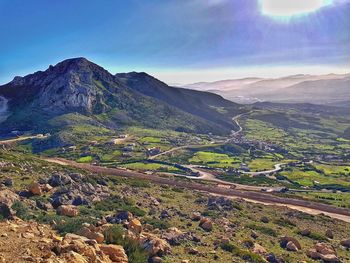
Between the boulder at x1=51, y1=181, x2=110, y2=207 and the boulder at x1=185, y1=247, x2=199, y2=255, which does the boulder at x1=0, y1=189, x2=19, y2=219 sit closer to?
the boulder at x1=51, y1=181, x2=110, y2=207

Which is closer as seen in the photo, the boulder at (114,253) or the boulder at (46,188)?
the boulder at (114,253)

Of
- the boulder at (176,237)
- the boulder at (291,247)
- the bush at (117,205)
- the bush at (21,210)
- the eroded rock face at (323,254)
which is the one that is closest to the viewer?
the bush at (21,210)

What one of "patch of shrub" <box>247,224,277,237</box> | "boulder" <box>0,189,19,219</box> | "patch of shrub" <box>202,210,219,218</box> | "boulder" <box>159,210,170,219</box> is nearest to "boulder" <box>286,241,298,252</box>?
"patch of shrub" <box>247,224,277,237</box>

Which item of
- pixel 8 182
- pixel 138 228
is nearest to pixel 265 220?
pixel 138 228

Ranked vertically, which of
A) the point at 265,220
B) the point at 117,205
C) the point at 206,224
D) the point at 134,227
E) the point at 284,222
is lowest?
the point at 284,222

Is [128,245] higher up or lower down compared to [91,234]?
lower down

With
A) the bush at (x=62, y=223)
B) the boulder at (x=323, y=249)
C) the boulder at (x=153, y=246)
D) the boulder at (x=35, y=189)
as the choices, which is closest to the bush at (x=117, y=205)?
the boulder at (x=35, y=189)

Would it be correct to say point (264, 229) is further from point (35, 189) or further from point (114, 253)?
point (114, 253)

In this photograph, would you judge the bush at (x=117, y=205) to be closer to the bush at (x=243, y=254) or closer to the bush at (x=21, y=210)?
the bush at (x=21, y=210)
